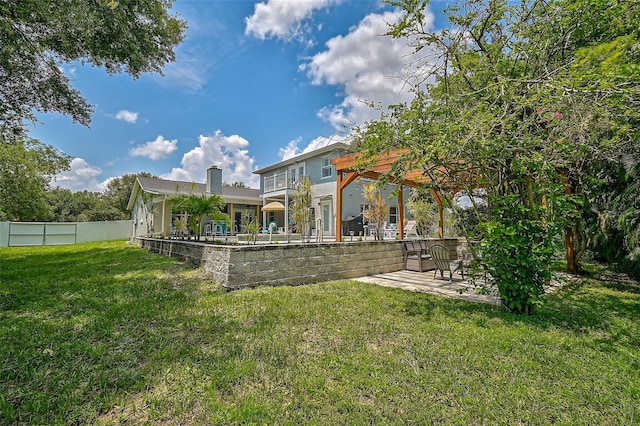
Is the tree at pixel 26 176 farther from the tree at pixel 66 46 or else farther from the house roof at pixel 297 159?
the house roof at pixel 297 159

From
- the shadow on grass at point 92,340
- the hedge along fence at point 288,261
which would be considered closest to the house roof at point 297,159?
the hedge along fence at point 288,261

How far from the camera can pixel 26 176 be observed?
20172 mm

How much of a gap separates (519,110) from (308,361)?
176 inches

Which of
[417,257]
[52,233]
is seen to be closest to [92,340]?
[417,257]

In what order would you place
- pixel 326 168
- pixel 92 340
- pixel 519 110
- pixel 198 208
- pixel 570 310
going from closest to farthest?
pixel 92 340 < pixel 519 110 < pixel 570 310 < pixel 198 208 < pixel 326 168

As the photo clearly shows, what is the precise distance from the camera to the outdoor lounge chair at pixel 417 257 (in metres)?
8.95

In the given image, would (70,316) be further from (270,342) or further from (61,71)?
(61,71)

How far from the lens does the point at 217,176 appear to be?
741 inches

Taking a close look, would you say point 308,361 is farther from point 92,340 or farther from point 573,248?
point 573,248

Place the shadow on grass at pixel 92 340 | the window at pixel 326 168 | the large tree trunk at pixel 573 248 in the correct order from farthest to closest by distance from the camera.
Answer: the window at pixel 326 168
the large tree trunk at pixel 573 248
the shadow on grass at pixel 92 340

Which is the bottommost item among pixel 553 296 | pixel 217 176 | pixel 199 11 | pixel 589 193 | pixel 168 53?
pixel 553 296

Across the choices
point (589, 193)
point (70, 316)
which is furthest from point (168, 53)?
point (589, 193)

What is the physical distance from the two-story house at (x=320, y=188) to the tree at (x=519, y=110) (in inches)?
418

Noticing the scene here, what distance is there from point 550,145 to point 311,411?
471 cm
